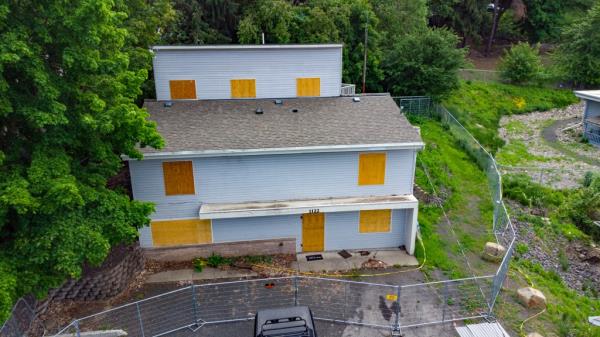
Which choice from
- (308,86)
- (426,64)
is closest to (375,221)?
(308,86)

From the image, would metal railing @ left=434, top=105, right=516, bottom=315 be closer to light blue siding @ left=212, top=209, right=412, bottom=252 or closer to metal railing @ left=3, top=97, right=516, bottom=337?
metal railing @ left=3, top=97, right=516, bottom=337

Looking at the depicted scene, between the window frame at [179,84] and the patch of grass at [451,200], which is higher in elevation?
the window frame at [179,84]

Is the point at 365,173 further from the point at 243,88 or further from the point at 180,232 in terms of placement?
the point at 180,232

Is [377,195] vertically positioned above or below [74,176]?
below

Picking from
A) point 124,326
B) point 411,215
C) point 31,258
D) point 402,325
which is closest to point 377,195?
point 411,215

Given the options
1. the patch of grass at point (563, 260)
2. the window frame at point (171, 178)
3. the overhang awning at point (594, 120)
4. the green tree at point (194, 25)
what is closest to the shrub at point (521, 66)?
the overhang awning at point (594, 120)

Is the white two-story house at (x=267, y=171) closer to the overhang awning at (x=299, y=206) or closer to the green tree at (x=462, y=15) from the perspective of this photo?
the overhang awning at (x=299, y=206)

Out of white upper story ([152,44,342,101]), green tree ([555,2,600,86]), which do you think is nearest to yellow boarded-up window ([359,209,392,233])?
white upper story ([152,44,342,101])

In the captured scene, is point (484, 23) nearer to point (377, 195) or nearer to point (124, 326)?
point (377, 195)
